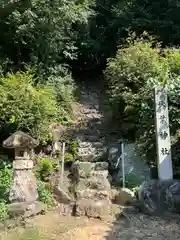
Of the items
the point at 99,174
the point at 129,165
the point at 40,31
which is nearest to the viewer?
the point at 99,174

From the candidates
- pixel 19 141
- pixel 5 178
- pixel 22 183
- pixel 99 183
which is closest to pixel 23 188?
pixel 22 183

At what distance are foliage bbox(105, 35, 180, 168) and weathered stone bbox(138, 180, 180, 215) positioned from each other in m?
1.21

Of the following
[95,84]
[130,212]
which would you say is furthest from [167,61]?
[95,84]

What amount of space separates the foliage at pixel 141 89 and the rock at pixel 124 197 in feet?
3.87

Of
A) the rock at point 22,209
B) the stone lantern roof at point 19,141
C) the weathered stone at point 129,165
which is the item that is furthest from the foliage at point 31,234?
the weathered stone at point 129,165

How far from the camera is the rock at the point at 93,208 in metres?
6.58

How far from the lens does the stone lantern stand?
659 centimetres

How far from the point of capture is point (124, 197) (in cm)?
716

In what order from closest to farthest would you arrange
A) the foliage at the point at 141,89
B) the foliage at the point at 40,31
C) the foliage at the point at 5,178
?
the foliage at the point at 5,178
the foliage at the point at 141,89
the foliage at the point at 40,31

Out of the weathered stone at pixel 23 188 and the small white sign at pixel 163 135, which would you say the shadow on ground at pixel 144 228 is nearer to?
the small white sign at pixel 163 135

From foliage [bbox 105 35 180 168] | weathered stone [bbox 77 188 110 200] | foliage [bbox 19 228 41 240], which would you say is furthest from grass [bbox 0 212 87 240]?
foliage [bbox 105 35 180 168]

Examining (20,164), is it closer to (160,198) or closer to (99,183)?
(99,183)

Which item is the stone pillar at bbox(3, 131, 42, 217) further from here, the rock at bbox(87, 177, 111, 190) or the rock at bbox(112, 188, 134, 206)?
the rock at bbox(112, 188, 134, 206)

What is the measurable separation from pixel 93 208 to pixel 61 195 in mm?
914
